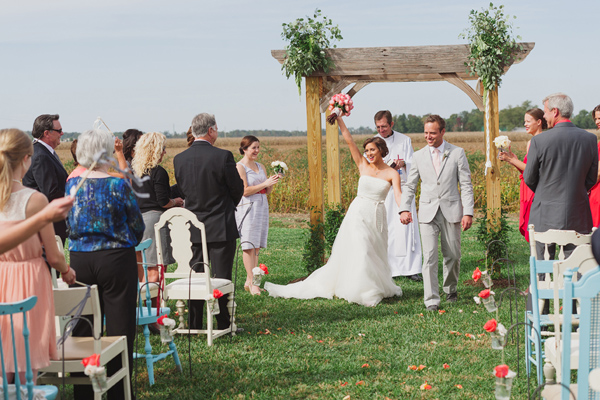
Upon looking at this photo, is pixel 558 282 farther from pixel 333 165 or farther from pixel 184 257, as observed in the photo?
pixel 333 165

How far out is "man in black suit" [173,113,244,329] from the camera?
20.8ft

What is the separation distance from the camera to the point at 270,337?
20.8ft

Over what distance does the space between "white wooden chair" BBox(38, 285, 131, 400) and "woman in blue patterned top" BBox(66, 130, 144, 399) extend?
0.48ft

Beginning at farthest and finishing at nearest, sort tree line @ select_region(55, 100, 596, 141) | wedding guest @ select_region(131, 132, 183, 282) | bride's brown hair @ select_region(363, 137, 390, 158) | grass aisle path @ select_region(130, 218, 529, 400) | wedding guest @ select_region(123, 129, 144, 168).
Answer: tree line @ select_region(55, 100, 596, 141) → bride's brown hair @ select_region(363, 137, 390, 158) → wedding guest @ select_region(123, 129, 144, 168) → wedding guest @ select_region(131, 132, 183, 282) → grass aisle path @ select_region(130, 218, 529, 400)

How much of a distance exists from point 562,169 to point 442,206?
151 centimetres

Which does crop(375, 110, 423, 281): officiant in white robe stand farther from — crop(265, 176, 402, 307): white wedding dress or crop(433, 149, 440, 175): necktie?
crop(433, 149, 440, 175): necktie

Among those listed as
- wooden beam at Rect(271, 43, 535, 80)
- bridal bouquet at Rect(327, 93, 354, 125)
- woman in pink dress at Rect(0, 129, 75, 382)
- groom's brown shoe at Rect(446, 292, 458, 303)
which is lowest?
groom's brown shoe at Rect(446, 292, 458, 303)

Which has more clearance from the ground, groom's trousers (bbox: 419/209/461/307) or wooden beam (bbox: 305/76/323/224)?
wooden beam (bbox: 305/76/323/224)

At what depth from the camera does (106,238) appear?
4223mm

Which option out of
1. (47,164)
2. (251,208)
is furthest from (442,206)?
(47,164)

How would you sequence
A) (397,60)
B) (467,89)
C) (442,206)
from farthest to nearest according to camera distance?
(397,60) < (467,89) < (442,206)

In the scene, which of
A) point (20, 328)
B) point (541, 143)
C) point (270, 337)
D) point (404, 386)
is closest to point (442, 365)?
point (404, 386)

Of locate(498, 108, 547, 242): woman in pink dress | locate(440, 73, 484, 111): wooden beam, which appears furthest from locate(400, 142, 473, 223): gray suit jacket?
locate(440, 73, 484, 111): wooden beam

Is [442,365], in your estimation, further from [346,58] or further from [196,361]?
[346,58]
